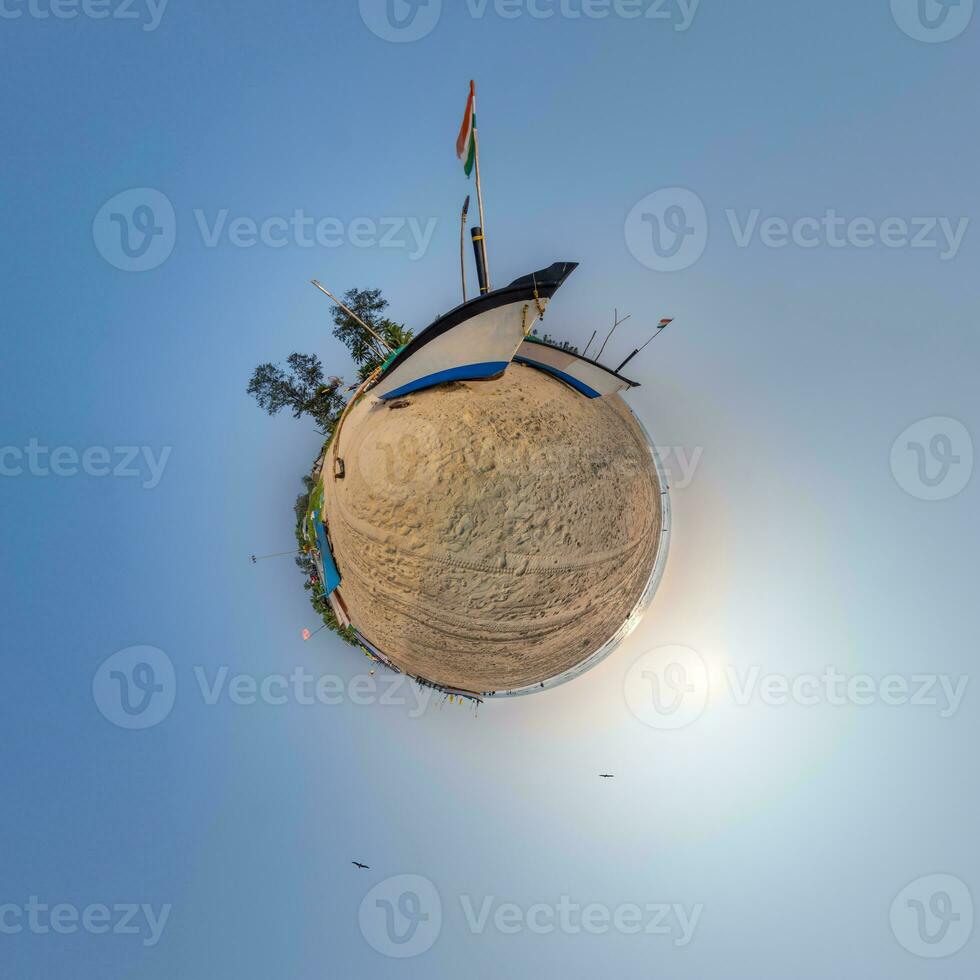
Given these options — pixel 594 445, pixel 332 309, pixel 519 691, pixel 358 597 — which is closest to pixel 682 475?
pixel 594 445

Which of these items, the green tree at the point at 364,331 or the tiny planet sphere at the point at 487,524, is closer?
the tiny planet sphere at the point at 487,524

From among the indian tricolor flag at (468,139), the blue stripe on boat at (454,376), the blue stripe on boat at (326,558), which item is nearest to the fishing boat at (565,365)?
the blue stripe on boat at (454,376)

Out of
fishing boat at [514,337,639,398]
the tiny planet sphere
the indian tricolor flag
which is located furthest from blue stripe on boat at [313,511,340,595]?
the indian tricolor flag

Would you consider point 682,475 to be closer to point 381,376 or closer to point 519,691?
point 519,691

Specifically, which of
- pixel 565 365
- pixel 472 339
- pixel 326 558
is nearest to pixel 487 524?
pixel 472 339

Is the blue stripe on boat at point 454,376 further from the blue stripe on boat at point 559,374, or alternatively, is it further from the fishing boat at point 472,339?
the blue stripe on boat at point 559,374

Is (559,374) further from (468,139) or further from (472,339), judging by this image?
(468,139)

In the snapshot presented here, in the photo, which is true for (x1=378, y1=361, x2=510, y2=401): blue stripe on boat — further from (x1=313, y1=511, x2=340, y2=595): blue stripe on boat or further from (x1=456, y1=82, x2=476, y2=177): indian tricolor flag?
(x1=456, y1=82, x2=476, y2=177): indian tricolor flag
